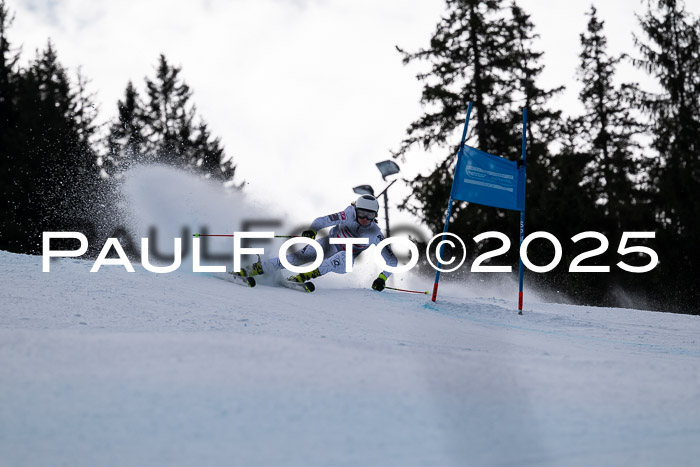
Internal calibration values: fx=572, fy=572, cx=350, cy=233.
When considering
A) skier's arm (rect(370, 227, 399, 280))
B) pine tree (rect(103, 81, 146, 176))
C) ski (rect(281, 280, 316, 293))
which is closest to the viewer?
ski (rect(281, 280, 316, 293))

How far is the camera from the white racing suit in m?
8.28

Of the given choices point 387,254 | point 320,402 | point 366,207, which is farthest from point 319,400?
point 387,254

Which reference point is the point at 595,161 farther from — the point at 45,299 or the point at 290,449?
the point at 290,449

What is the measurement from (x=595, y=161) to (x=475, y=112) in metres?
6.42

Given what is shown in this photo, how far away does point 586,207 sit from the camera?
16.0 m

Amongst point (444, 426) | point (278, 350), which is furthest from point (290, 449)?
point (278, 350)

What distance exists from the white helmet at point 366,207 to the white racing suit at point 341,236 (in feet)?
0.69

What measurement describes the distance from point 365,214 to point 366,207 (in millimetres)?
107

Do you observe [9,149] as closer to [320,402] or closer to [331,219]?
[331,219]

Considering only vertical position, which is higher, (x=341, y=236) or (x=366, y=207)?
(x=366, y=207)

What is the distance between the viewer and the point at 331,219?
8.43 metres

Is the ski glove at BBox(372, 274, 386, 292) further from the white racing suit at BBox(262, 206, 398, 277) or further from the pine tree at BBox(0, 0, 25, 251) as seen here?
the pine tree at BBox(0, 0, 25, 251)

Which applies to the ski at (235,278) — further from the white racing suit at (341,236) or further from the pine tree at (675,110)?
the pine tree at (675,110)

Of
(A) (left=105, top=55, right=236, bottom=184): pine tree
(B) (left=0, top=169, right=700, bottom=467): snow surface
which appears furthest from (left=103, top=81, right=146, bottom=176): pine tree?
(B) (left=0, top=169, right=700, bottom=467): snow surface
